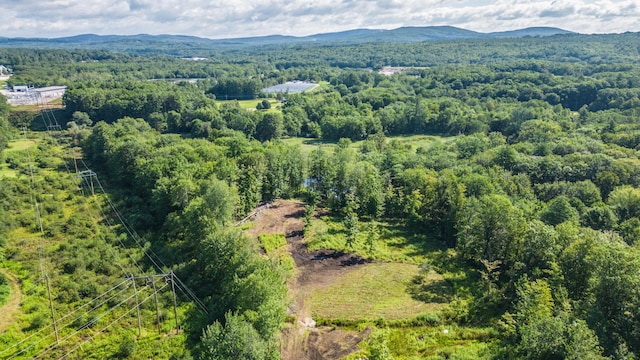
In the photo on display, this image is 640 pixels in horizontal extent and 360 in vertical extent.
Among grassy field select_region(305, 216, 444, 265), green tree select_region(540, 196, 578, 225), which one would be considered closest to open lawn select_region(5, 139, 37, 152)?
grassy field select_region(305, 216, 444, 265)

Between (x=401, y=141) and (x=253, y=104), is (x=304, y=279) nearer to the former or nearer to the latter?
(x=401, y=141)

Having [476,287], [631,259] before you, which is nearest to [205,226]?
[476,287]

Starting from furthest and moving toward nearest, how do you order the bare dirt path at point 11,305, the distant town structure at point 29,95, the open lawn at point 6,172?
the distant town structure at point 29,95
the open lawn at point 6,172
the bare dirt path at point 11,305

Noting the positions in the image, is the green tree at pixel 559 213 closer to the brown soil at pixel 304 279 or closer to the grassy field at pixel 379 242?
the grassy field at pixel 379 242

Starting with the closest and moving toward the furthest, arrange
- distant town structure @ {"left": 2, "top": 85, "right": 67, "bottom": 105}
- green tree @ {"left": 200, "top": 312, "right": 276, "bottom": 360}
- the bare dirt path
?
green tree @ {"left": 200, "top": 312, "right": 276, "bottom": 360}, the bare dirt path, distant town structure @ {"left": 2, "top": 85, "right": 67, "bottom": 105}

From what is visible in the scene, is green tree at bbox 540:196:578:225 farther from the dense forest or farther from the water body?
the water body

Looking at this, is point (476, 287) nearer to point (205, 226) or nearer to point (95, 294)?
point (205, 226)

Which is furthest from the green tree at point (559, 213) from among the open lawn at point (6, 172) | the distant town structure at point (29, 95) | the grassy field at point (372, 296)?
the distant town structure at point (29, 95)
